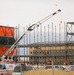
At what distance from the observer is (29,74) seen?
90.3 ft

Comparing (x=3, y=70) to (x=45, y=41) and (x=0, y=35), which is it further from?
(x=0, y=35)

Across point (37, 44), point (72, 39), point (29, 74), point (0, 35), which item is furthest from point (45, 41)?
point (29, 74)

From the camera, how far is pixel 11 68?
32969 mm

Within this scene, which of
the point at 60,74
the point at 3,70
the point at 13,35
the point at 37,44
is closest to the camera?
the point at 60,74

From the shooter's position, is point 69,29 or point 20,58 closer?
point 69,29

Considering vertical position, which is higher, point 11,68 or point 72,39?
point 72,39

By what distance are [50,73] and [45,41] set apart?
79.8ft

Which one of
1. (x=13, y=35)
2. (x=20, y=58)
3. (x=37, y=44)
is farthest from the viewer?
(x=13, y=35)

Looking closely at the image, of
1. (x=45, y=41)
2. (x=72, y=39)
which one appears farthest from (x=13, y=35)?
(x=72, y=39)

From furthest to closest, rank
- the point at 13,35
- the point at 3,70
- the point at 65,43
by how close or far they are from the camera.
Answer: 1. the point at 13,35
2. the point at 65,43
3. the point at 3,70

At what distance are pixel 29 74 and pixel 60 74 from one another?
3.00 meters

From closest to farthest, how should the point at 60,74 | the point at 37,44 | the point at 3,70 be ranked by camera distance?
the point at 60,74, the point at 3,70, the point at 37,44

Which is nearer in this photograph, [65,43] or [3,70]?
[3,70]

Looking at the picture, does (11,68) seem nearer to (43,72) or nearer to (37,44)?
(43,72)
